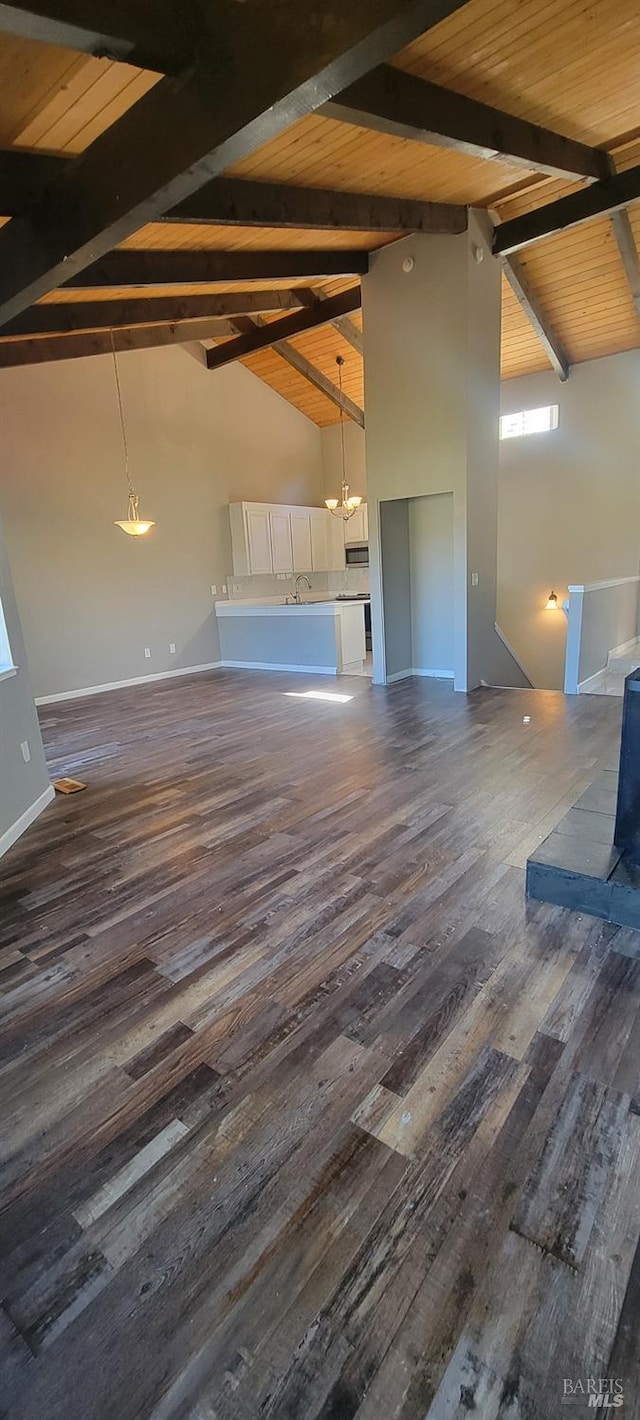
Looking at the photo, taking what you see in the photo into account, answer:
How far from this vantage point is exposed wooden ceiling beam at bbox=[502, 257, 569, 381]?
258 inches

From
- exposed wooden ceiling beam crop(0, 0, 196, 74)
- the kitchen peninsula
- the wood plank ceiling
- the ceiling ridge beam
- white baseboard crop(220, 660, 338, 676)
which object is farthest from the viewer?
white baseboard crop(220, 660, 338, 676)

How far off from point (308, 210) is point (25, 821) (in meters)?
4.38

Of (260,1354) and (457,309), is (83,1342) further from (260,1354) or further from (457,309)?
(457,309)

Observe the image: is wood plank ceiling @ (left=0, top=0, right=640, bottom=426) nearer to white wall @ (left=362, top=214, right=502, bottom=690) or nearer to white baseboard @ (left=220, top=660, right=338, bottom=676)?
white wall @ (left=362, top=214, right=502, bottom=690)

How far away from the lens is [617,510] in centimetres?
867

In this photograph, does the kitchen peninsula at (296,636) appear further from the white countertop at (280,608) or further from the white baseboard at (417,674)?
the white baseboard at (417,674)

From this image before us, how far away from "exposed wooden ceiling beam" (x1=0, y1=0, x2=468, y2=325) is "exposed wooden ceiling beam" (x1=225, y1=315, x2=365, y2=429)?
550cm

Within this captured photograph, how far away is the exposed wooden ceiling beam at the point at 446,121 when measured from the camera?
9.93 ft

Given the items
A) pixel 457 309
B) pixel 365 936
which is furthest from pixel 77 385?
pixel 365 936

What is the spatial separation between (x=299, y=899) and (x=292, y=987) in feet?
1.83

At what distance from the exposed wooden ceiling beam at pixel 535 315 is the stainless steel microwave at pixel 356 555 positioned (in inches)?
150

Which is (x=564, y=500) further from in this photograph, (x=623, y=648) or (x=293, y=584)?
(x=293, y=584)

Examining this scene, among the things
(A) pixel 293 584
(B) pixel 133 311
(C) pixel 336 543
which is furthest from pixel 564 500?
(B) pixel 133 311

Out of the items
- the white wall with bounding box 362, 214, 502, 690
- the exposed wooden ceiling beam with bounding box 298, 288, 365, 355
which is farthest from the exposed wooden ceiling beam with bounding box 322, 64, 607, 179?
the exposed wooden ceiling beam with bounding box 298, 288, 365, 355
